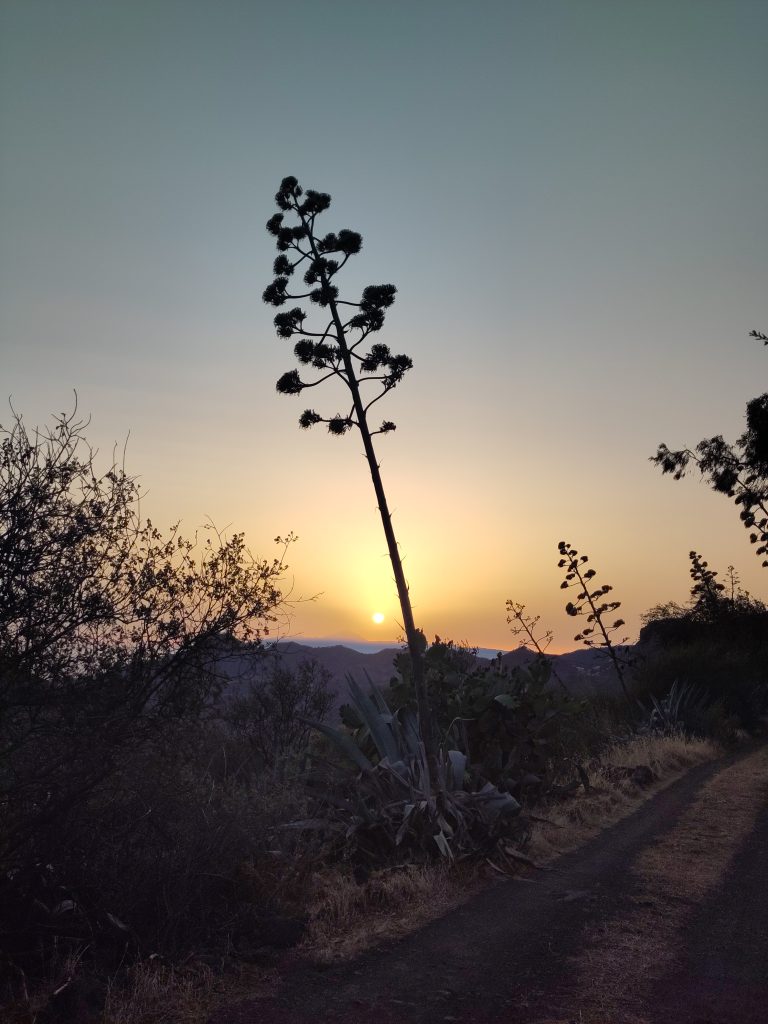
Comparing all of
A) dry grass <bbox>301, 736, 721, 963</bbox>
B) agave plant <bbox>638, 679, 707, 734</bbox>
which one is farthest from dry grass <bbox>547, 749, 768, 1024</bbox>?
agave plant <bbox>638, 679, 707, 734</bbox>

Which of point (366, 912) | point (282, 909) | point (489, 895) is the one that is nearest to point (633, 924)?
point (489, 895)

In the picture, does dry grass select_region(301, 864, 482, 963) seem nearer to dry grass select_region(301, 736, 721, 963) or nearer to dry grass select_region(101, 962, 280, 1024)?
dry grass select_region(301, 736, 721, 963)

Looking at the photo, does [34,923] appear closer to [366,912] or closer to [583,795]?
[366,912]

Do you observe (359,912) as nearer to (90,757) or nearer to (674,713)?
(90,757)

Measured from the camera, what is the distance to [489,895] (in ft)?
23.7

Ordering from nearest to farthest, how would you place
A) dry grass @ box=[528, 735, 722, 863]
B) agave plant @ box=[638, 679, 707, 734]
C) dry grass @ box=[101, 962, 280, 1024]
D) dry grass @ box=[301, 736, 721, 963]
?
dry grass @ box=[101, 962, 280, 1024] → dry grass @ box=[301, 736, 721, 963] → dry grass @ box=[528, 735, 722, 863] → agave plant @ box=[638, 679, 707, 734]

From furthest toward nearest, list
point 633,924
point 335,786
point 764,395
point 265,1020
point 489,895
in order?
point 764,395 < point 335,786 < point 489,895 < point 633,924 < point 265,1020

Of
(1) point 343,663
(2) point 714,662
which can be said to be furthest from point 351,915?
(1) point 343,663

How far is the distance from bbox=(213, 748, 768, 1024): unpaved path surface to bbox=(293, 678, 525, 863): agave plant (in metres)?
0.72

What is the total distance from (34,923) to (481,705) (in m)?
6.54

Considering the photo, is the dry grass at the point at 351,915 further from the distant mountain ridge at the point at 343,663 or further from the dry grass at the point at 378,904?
the distant mountain ridge at the point at 343,663

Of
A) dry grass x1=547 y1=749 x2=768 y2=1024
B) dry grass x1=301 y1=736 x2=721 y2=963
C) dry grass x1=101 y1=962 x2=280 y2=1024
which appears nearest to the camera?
dry grass x1=101 y1=962 x2=280 y2=1024

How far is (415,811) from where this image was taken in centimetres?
833

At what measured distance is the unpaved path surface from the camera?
15.1 feet
